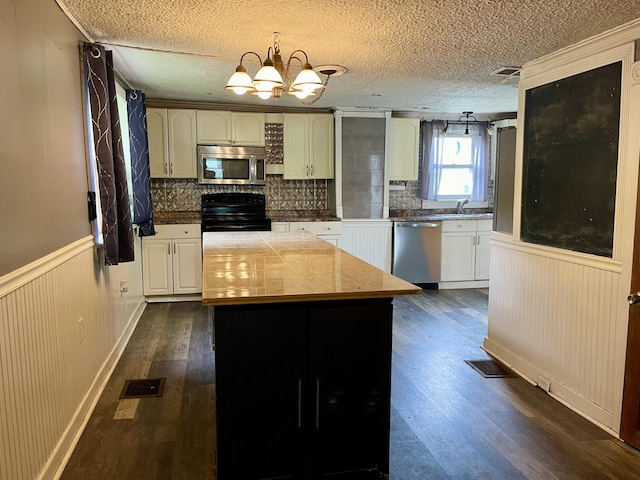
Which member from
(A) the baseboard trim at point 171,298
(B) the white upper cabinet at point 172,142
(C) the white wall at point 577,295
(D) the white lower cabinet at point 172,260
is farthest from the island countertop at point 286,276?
(B) the white upper cabinet at point 172,142

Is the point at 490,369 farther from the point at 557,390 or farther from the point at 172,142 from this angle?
the point at 172,142

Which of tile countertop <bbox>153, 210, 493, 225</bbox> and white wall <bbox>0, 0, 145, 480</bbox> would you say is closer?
white wall <bbox>0, 0, 145, 480</bbox>

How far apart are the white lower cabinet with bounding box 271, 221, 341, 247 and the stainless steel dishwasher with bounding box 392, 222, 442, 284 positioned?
756 mm

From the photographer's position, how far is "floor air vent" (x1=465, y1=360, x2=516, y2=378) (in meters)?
3.30

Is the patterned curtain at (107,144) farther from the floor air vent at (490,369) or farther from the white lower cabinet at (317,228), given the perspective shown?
the floor air vent at (490,369)

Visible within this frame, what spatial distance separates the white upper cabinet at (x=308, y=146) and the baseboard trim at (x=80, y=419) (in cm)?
278

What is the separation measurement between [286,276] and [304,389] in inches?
20.5

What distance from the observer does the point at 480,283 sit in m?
6.01

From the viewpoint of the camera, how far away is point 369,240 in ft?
18.8

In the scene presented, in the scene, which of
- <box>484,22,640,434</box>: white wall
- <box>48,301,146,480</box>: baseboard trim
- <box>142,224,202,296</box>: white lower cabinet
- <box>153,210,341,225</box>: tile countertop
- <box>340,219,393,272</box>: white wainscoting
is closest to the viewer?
<box>48,301,146,480</box>: baseboard trim

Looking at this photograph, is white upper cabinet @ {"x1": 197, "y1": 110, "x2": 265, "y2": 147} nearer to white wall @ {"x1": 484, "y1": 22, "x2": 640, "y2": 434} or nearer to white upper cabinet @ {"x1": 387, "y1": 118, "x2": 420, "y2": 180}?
white upper cabinet @ {"x1": 387, "y1": 118, "x2": 420, "y2": 180}

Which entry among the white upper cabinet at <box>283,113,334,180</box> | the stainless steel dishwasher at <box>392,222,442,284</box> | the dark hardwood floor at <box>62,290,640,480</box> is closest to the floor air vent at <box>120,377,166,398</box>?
the dark hardwood floor at <box>62,290,640,480</box>

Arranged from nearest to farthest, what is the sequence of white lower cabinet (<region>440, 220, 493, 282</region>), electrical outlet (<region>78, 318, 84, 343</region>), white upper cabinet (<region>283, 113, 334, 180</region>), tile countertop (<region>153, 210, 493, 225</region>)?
electrical outlet (<region>78, 318, 84, 343</region>) < tile countertop (<region>153, 210, 493, 225</region>) < white upper cabinet (<region>283, 113, 334, 180</region>) < white lower cabinet (<region>440, 220, 493, 282</region>)

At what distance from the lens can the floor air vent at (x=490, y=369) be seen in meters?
3.30
